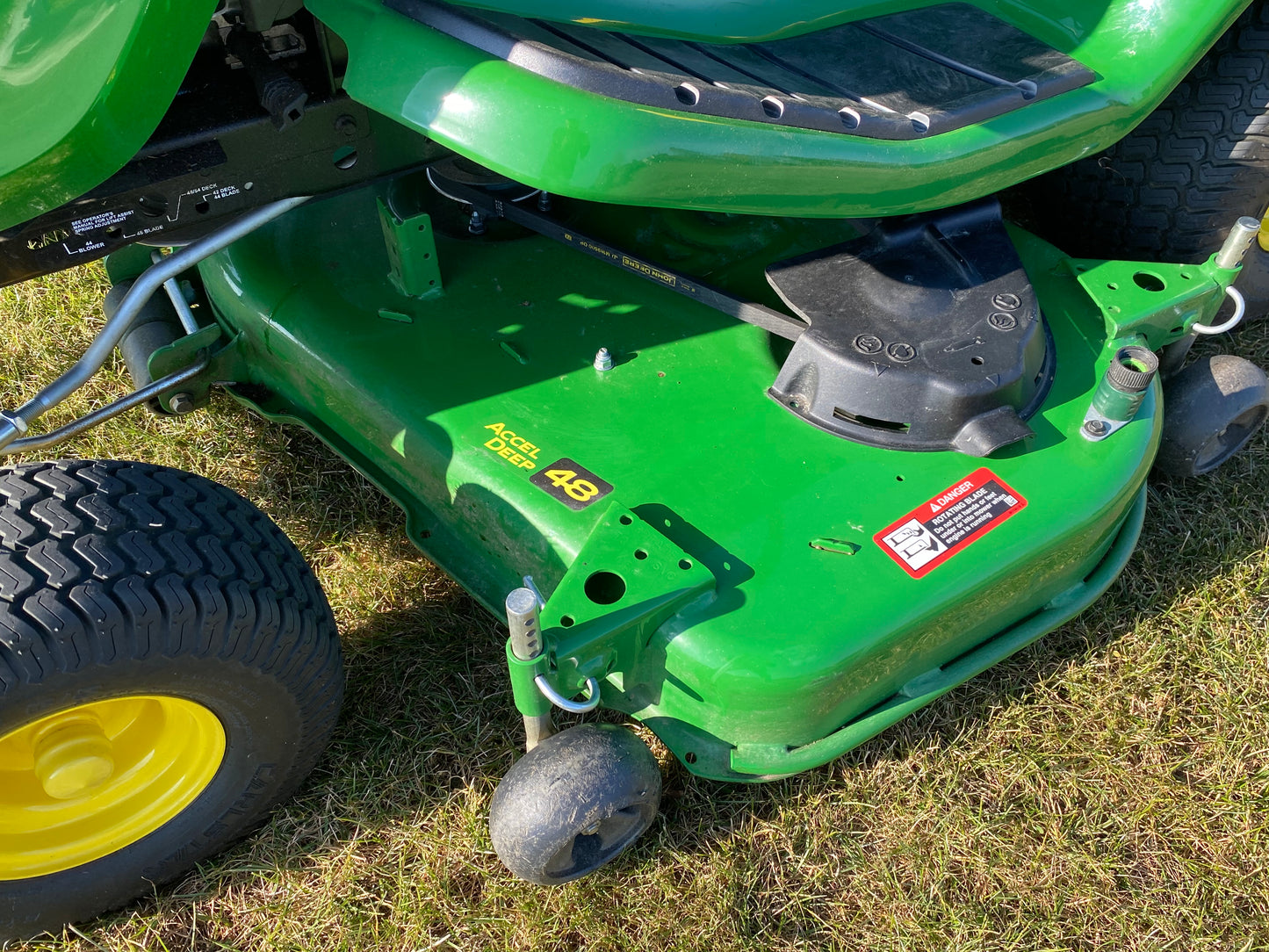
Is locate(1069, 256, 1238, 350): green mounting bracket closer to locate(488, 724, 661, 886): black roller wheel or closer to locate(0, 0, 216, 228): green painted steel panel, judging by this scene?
locate(488, 724, 661, 886): black roller wheel

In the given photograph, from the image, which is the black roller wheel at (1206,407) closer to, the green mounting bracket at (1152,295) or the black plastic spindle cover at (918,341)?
the green mounting bracket at (1152,295)

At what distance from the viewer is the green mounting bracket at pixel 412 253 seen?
5.84 ft

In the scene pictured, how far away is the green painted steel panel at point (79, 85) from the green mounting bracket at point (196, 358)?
2.15ft

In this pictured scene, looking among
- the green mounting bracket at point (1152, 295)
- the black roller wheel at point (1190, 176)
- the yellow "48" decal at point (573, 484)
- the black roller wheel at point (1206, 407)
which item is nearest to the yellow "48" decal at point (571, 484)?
the yellow "48" decal at point (573, 484)

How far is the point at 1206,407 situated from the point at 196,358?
1736 millimetres

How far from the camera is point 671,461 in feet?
5.39

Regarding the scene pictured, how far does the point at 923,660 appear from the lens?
5.38ft

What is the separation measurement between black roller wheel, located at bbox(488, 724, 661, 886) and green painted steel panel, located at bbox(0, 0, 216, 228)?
86 centimetres

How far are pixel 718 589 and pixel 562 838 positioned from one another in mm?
371

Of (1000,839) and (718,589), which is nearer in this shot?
(718,589)

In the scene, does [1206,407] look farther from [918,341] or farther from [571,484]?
[571,484]

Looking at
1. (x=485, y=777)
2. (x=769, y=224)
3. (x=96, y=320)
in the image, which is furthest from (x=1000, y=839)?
(x=96, y=320)

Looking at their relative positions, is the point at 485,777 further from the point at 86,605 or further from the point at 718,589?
the point at 86,605

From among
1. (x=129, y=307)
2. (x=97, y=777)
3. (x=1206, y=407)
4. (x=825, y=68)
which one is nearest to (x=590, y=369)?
(x=825, y=68)
